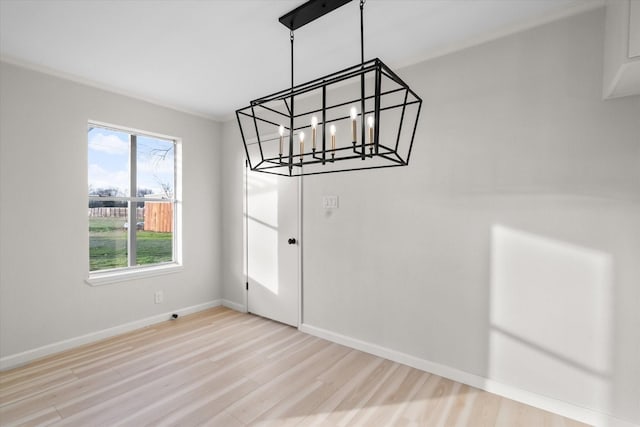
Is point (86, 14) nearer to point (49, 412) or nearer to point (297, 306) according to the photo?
point (49, 412)

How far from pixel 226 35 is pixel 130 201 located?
2117mm

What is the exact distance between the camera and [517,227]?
205cm

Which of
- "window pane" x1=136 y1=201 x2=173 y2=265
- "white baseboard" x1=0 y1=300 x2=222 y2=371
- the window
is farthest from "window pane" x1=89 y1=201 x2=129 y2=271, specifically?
"white baseboard" x1=0 y1=300 x2=222 y2=371

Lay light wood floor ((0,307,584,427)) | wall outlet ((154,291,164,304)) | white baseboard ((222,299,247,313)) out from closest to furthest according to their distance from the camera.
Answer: light wood floor ((0,307,584,427))
wall outlet ((154,291,164,304))
white baseboard ((222,299,247,313))

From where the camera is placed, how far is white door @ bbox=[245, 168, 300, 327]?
3297 millimetres

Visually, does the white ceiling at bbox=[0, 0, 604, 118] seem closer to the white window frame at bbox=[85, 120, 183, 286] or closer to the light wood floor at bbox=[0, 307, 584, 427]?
the white window frame at bbox=[85, 120, 183, 286]

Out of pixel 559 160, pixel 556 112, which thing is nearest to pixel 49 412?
pixel 559 160

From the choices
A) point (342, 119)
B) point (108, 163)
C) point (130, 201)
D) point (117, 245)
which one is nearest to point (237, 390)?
point (342, 119)

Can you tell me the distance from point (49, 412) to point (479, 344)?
110 inches

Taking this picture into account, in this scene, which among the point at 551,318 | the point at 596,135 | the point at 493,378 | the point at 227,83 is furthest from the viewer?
the point at 227,83

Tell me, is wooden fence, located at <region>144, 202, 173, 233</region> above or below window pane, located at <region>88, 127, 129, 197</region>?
below

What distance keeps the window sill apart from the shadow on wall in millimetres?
3177

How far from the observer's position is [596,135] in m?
1.81

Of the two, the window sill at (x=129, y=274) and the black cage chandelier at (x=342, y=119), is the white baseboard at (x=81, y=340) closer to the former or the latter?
the window sill at (x=129, y=274)
